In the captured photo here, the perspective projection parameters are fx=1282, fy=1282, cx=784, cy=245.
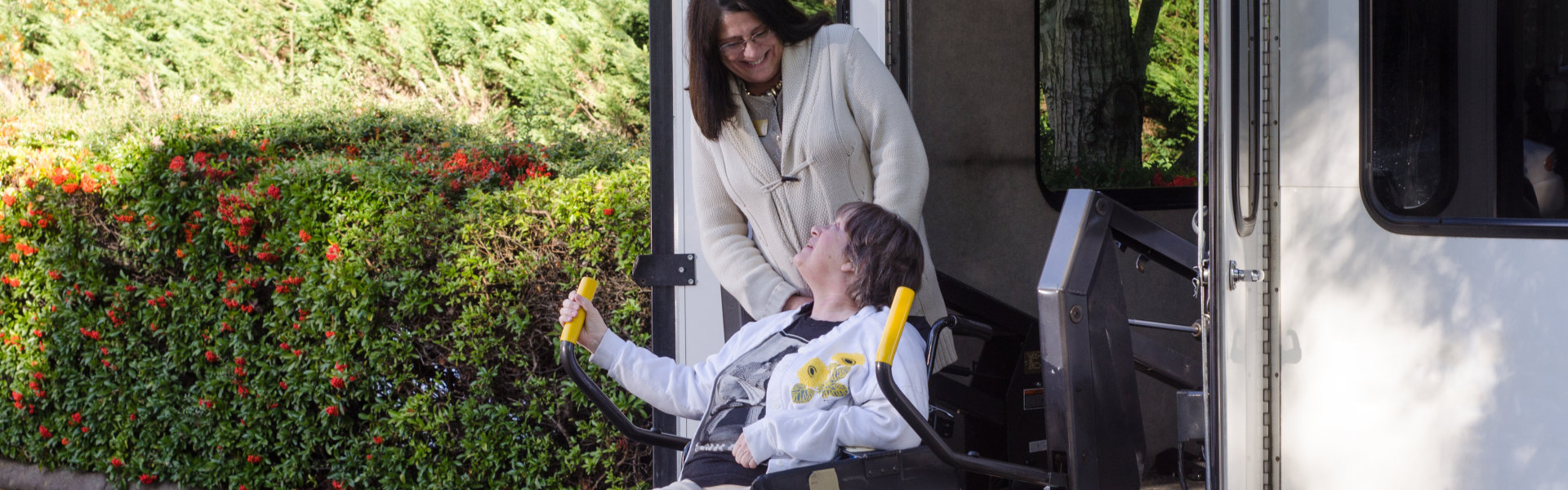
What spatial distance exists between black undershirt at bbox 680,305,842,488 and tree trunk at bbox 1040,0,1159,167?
1771 millimetres

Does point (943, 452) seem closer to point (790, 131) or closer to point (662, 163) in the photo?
point (790, 131)

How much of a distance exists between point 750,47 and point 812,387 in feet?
2.91

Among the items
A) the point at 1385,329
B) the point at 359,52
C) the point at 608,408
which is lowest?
the point at 608,408

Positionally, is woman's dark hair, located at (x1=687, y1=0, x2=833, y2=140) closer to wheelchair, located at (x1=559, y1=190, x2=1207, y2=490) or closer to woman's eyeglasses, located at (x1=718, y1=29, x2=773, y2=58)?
woman's eyeglasses, located at (x1=718, y1=29, x2=773, y2=58)

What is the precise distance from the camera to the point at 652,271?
360 centimetres

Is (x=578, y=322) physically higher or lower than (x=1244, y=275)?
lower

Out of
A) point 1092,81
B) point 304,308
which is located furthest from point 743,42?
point 304,308

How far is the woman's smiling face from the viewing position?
3094 millimetres

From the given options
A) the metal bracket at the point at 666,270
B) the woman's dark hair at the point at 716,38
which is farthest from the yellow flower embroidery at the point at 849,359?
the metal bracket at the point at 666,270

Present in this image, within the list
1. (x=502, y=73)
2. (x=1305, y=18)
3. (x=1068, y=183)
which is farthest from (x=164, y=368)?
(x=502, y=73)

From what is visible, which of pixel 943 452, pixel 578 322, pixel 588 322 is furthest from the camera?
pixel 588 322

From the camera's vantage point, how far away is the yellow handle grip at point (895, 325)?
2316 mm

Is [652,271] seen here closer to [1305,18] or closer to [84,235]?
[1305,18]

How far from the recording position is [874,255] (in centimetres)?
284
